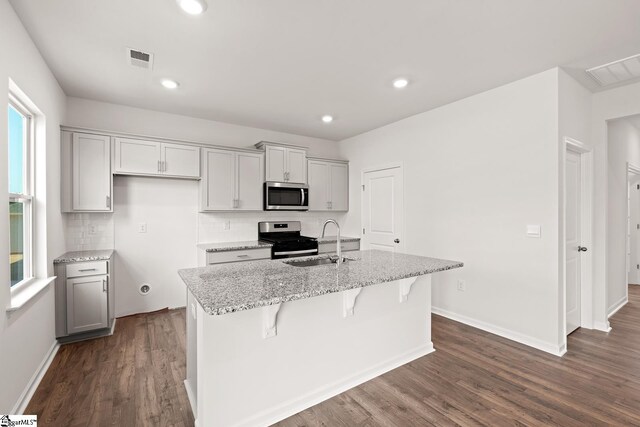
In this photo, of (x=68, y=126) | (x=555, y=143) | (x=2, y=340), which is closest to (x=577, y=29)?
(x=555, y=143)

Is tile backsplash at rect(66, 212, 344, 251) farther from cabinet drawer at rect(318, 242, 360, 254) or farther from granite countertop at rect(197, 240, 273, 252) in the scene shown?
cabinet drawer at rect(318, 242, 360, 254)

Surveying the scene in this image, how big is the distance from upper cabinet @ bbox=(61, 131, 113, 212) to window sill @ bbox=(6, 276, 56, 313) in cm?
100

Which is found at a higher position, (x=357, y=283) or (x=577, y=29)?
(x=577, y=29)

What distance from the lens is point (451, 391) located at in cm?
221

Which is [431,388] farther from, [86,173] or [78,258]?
[86,173]

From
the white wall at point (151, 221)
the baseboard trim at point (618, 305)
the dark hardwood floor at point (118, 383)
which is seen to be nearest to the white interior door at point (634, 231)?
the baseboard trim at point (618, 305)

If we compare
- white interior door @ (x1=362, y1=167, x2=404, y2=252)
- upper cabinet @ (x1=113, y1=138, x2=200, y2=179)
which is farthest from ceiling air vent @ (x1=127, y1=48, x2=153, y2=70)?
white interior door @ (x1=362, y1=167, x2=404, y2=252)

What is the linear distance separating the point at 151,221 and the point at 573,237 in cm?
498

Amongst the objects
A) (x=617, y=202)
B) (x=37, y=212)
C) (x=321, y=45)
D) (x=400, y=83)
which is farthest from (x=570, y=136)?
(x=37, y=212)

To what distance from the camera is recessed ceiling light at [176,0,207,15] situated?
6.11 feet

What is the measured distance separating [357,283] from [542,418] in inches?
58.0

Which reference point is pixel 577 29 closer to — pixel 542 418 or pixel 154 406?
pixel 542 418

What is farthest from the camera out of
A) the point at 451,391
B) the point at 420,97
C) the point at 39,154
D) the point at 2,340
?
the point at 420,97

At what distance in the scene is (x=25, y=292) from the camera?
2277 mm
